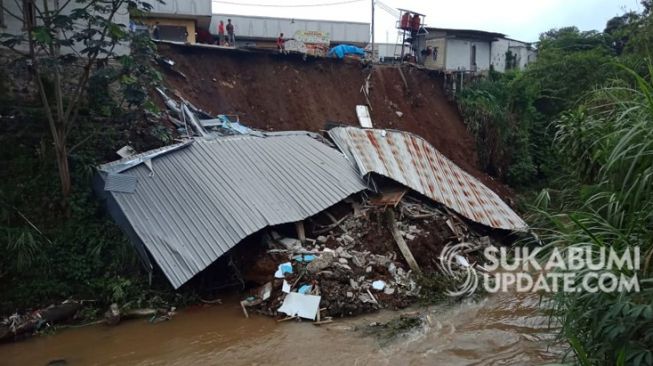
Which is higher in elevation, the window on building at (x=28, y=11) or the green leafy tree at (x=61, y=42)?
the window on building at (x=28, y=11)

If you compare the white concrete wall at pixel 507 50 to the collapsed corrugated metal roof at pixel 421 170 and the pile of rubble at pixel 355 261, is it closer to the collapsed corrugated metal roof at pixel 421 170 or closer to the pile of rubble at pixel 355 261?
the collapsed corrugated metal roof at pixel 421 170

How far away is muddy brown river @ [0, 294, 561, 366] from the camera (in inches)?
258

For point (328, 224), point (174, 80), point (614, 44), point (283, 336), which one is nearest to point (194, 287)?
point (283, 336)

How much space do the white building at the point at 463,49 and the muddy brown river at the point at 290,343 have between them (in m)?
15.9

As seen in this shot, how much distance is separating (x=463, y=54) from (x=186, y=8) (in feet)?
39.7

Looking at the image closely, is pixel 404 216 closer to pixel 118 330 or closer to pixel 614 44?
pixel 118 330

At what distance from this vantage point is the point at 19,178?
8.73 meters

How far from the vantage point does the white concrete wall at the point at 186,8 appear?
19844mm

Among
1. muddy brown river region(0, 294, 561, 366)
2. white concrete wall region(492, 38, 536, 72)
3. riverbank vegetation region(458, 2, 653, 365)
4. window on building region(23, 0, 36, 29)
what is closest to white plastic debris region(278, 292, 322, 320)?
muddy brown river region(0, 294, 561, 366)

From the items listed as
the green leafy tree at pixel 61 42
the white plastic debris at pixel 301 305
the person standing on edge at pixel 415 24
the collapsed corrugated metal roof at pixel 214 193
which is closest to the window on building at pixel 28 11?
the green leafy tree at pixel 61 42

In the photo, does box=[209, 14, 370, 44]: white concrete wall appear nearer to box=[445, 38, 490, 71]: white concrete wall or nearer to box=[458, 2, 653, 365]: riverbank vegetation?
box=[445, 38, 490, 71]: white concrete wall

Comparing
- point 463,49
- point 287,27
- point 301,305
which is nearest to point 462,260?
point 301,305

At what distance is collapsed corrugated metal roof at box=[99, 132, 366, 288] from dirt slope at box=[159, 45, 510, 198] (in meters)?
4.06

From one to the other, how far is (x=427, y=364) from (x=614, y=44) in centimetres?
2296
